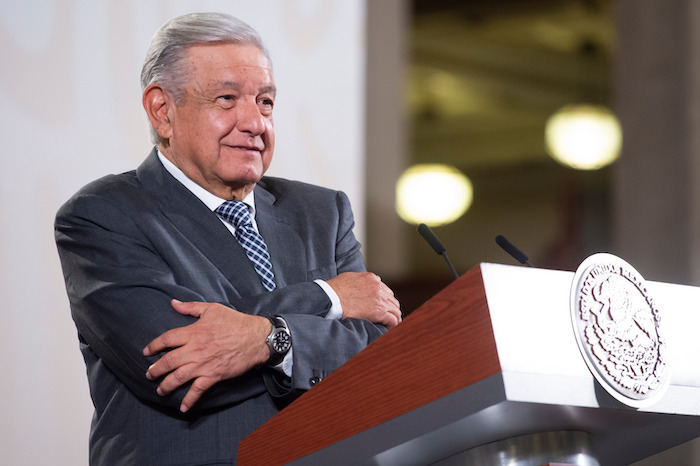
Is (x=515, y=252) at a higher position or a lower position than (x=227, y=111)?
lower

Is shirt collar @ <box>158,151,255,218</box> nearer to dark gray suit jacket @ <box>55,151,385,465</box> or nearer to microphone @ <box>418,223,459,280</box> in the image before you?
dark gray suit jacket @ <box>55,151,385,465</box>

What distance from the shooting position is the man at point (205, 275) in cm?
174

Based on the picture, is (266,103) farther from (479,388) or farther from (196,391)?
(479,388)

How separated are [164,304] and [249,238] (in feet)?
1.11

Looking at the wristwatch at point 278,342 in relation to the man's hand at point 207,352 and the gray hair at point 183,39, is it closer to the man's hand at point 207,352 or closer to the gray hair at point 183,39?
the man's hand at point 207,352

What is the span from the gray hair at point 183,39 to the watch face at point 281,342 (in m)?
0.63

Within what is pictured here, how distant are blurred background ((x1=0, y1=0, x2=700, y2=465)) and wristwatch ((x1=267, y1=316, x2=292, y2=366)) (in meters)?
0.91

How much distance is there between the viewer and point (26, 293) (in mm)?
2402

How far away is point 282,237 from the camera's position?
7.01 feet

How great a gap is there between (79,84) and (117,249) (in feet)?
2.75

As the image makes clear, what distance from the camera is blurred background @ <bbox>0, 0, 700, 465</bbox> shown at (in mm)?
2418

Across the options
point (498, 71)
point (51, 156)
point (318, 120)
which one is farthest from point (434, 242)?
point (498, 71)

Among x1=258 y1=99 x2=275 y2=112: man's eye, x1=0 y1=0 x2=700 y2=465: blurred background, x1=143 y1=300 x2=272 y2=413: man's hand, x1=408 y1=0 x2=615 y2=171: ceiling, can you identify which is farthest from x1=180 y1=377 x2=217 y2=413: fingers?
x1=408 y1=0 x2=615 y2=171: ceiling

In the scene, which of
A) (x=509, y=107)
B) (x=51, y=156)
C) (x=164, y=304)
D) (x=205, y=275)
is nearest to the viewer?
(x=164, y=304)
